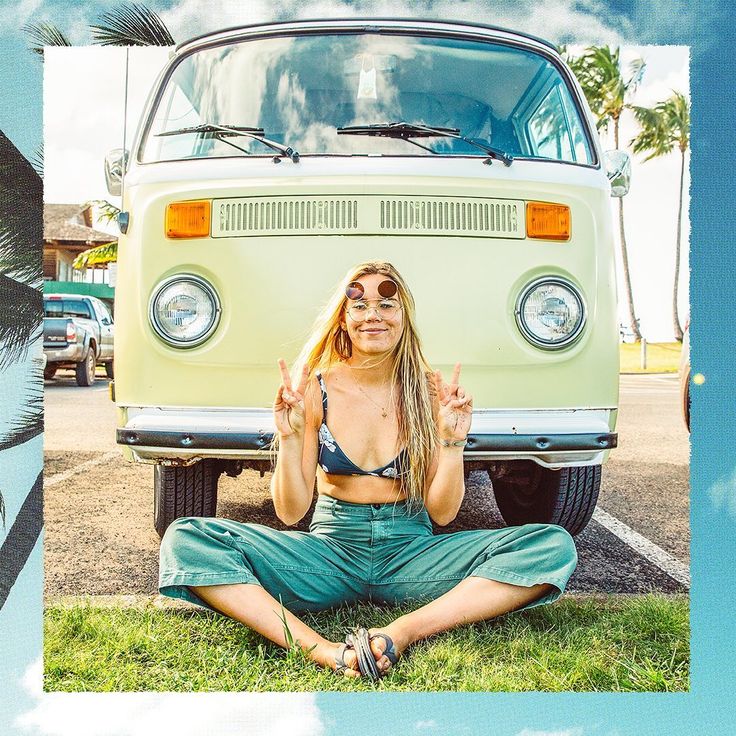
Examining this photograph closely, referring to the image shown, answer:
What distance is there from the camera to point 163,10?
2.69 m

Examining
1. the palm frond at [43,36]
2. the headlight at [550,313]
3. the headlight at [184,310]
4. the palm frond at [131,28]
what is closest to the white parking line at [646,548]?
the headlight at [550,313]

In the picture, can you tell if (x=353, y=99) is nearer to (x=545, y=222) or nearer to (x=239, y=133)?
(x=239, y=133)

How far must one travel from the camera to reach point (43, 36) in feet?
8.86

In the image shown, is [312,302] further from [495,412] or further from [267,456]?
[495,412]

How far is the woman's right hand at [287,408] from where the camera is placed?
2.13 metres

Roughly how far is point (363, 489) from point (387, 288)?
0.60 meters

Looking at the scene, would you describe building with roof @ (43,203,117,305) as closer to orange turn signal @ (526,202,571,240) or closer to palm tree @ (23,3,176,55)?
palm tree @ (23,3,176,55)

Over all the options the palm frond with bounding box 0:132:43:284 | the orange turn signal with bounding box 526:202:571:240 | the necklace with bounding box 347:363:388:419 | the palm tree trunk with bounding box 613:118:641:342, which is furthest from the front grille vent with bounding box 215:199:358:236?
the palm tree trunk with bounding box 613:118:641:342

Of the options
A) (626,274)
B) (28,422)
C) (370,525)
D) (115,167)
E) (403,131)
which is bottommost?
(370,525)

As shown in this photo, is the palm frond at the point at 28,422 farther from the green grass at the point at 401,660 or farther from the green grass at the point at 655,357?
the green grass at the point at 655,357

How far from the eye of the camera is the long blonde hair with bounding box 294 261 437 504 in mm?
2342

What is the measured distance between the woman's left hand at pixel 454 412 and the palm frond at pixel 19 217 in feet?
4.88

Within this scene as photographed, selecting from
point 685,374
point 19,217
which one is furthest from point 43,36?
point 685,374

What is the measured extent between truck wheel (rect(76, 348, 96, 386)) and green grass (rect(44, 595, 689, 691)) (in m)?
0.83
